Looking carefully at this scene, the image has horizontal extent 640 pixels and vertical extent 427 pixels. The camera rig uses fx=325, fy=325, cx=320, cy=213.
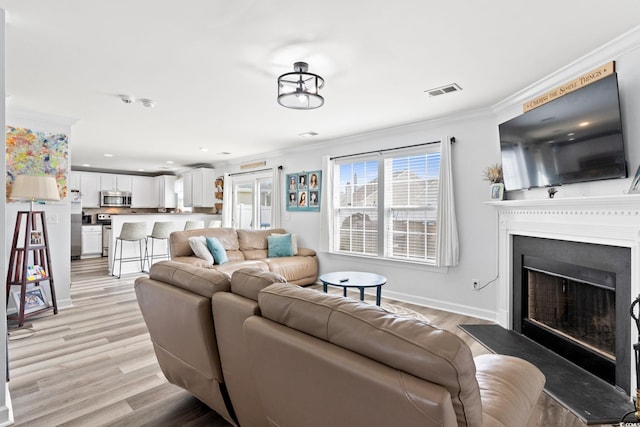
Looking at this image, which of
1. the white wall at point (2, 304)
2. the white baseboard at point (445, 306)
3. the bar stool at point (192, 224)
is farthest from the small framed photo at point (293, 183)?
the white wall at point (2, 304)

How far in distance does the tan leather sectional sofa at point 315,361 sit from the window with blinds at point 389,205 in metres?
2.89

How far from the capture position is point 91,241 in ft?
26.3

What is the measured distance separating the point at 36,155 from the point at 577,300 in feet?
19.0

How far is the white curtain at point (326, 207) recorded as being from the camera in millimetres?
5250

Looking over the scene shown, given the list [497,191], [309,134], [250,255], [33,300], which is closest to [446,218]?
[497,191]

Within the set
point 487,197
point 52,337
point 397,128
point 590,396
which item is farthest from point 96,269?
point 590,396

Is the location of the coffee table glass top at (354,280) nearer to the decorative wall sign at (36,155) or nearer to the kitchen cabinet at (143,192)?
the decorative wall sign at (36,155)

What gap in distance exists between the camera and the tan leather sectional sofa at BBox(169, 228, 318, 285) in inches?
184

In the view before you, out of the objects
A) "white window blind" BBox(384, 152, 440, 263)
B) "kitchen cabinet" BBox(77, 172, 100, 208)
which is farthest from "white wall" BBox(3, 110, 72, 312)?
"kitchen cabinet" BBox(77, 172, 100, 208)

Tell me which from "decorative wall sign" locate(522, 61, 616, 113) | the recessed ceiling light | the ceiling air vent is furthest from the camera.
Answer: the recessed ceiling light

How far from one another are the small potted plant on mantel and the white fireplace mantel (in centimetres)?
12

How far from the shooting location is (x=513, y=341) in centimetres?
308

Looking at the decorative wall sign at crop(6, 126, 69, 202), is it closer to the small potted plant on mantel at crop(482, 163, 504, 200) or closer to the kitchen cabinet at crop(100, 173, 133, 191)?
the small potted plant on mantel at crop(482, 163, 504, 200)

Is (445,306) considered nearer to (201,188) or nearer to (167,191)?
(201,188)
